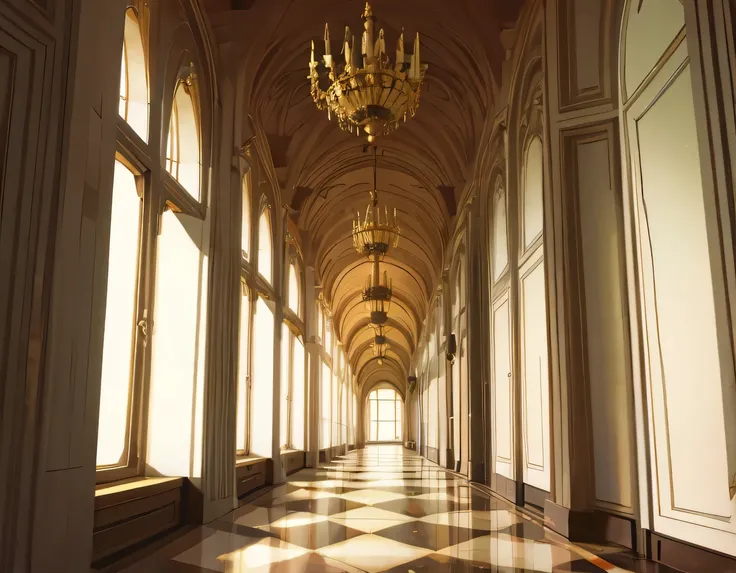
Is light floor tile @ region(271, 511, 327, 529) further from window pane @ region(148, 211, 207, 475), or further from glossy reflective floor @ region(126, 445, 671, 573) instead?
window pane @ region(148, 211, 207, 475)

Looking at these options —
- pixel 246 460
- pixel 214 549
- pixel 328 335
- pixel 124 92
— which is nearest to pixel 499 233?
pixel 246 460

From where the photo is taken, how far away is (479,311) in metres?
10.8

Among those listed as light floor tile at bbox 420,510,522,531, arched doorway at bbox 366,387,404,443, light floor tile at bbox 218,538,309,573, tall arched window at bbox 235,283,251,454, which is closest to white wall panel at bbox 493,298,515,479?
light floor tile at bbox 420,510,522,531

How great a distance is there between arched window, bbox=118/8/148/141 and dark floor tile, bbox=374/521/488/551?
3311mm

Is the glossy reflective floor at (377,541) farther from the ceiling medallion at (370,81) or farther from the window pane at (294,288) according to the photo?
the window pane at (294,288)

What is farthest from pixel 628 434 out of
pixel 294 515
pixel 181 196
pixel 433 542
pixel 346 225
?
pixel 346 225

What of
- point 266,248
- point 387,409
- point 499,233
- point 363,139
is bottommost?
point 387,409

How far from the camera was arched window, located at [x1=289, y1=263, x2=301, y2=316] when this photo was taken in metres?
14.1

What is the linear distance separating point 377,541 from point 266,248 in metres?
6.67

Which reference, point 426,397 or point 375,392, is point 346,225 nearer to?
point 426,397

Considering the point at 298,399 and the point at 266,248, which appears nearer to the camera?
the point at 266,248

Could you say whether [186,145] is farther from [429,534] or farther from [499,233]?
[499,233]

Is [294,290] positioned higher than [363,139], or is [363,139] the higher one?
[363,139]

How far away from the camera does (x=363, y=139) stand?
13.5 metres
